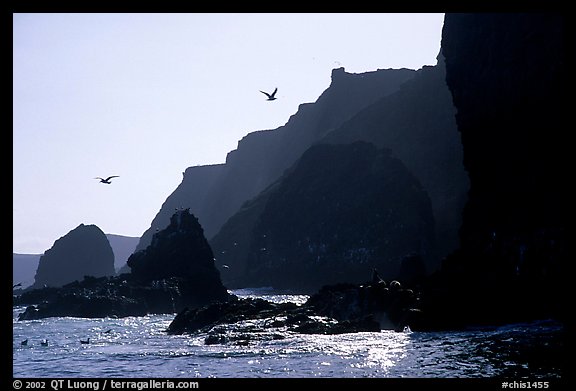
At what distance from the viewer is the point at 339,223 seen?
5822 inches

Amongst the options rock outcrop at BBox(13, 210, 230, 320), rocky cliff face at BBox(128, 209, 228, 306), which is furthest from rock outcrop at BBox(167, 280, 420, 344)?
rocky cliff face at BBox(128, 209, 228, 306)

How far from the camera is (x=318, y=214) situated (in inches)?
6132

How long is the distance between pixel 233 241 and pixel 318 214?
5072cm

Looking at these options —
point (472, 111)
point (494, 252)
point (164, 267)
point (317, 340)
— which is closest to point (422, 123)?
point (164, 267)

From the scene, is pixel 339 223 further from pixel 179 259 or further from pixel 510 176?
pixel 510 176

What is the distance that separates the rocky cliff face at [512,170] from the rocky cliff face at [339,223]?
203 feet

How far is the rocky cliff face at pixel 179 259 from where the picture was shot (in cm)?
10148

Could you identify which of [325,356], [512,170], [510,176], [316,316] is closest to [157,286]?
[316,316]

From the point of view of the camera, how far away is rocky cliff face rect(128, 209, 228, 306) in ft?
333

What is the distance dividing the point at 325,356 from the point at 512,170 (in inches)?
1368

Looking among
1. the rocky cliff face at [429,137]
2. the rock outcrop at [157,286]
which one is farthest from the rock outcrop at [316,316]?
the rocky cliff face at [429,137]

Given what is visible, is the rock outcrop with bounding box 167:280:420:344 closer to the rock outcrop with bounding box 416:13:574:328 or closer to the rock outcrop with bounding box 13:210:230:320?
the rock outcrop with bounding box 416:13:574:328
